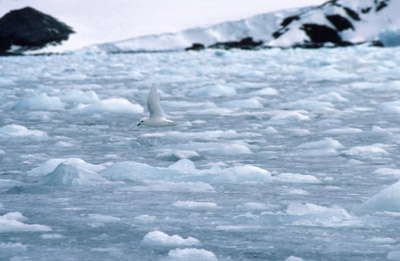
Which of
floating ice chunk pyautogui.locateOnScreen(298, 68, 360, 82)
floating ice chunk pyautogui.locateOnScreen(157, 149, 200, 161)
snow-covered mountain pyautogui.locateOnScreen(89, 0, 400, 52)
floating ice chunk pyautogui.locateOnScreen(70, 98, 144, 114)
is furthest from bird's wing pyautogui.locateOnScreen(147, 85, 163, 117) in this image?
snow-covered mountain pyautogui.locateOnScreen(89, 0, 400, 52)

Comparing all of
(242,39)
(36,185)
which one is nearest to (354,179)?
(36,185)

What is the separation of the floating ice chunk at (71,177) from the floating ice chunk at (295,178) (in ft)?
3.19

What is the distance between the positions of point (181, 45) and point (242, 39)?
5267mm

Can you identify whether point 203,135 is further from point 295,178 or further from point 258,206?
point 258,206

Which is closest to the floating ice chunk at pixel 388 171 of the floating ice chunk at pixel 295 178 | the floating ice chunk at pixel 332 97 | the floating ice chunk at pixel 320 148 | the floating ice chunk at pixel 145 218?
the floating ice chunk at pixel 295 178

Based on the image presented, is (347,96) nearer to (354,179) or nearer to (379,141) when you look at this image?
(379,141)

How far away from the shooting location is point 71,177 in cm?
363

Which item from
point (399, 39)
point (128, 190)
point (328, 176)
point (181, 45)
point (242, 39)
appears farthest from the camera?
point (242, 39)

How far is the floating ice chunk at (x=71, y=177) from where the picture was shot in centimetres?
359

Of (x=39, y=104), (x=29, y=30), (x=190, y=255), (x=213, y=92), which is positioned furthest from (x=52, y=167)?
(x=29, y=30)

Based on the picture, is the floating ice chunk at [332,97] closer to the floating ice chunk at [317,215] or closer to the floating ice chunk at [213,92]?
the floating ice chunk at [213,92]

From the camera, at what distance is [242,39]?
44812 mm

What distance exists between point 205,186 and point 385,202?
0.98 meters

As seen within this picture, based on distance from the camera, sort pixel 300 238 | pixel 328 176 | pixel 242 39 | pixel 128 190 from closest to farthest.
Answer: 1. pixel 300 238
2. pixel 128 190
3. pixel 328 176
4. pixel 242 39
